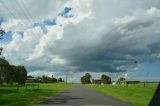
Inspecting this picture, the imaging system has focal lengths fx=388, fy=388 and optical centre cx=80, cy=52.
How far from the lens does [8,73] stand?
153 meters

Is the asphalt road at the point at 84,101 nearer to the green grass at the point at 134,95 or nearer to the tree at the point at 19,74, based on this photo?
the green grass at the point at 134,95

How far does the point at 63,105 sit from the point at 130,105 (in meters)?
4.65

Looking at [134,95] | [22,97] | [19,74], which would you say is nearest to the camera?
[22,97]

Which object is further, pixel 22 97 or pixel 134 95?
pixel 134 95

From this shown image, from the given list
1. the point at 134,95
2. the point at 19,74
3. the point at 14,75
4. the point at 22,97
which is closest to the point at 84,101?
the point at 22,97

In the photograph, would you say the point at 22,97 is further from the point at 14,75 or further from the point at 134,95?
the point at 14,75

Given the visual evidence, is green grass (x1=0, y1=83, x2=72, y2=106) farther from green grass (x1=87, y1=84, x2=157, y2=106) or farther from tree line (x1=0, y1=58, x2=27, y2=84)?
tree line (x1=0, y1=58, x2=27, y2=84)

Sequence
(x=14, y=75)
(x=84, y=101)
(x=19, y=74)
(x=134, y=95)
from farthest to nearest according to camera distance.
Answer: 1. (x=19, y=74)
2. (x=14, y=75)
3. (x=134, y=95)
4. (x=84, y=101)

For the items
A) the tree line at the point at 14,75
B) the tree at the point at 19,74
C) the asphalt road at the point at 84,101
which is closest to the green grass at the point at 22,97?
the asphalt road at the point at 84,101

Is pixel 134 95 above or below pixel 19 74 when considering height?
below

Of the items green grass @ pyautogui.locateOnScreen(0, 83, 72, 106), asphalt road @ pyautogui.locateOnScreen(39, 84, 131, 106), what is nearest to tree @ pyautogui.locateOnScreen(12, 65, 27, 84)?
green grass @ pyautogui.locateOnScreen(0, 83, 72, 106)

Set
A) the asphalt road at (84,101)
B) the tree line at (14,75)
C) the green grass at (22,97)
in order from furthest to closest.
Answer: the tree line at (14,75) < the green grass at (22,97) < the asphalt road at (84,101)

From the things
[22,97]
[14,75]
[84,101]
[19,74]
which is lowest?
[84,101]

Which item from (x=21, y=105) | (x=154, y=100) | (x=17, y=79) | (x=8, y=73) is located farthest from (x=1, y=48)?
(x=17, y=79)
